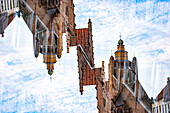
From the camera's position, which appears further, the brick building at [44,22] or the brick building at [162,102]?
the brick building at [44,22]

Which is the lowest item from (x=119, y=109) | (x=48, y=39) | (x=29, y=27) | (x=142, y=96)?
(x=119, y=109)

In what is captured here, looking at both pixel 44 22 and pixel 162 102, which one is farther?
pixel 44 22

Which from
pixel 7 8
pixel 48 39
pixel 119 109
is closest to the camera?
pixel 7 8

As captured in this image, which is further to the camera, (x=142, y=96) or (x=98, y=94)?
(x=98, y=94)

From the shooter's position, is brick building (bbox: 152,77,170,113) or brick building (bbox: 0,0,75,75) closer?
brick building (bbox: 152,77,170,113)

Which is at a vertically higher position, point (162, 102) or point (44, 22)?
point (44, 22)

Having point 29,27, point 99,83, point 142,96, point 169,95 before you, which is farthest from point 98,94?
point 29,27

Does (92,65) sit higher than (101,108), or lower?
higher

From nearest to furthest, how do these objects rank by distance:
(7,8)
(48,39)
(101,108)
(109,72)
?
(7,8)
(48,39)
(109,72)
(101,108)

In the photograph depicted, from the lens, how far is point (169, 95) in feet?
36.7

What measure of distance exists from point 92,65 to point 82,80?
1.92 m

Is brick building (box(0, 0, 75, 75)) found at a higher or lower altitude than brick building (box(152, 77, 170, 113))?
higher

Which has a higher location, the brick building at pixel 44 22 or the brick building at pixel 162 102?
the brick building at pixel 44 22

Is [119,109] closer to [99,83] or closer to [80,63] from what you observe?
[99,83]
